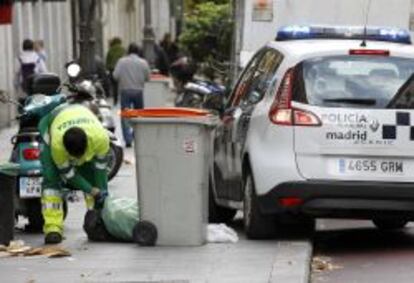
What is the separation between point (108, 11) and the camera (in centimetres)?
4472

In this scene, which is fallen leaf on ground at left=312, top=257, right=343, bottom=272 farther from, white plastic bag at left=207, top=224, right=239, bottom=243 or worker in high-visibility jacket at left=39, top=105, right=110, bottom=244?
worker in high-visibility jacket at left=39, top=105, right=110, bottom=244

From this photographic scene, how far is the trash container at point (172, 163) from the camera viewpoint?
1031 centimetres

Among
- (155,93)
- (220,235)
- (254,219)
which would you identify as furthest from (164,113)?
(155,93)

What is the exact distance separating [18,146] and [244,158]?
6.85ft

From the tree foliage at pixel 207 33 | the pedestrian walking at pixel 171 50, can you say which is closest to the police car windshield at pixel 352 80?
the tree foliage at pixel 207 33

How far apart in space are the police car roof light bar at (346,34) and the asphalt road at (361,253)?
1.77 m

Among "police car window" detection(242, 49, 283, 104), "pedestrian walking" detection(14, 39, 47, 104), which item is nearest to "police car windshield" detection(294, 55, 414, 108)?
"police car window" detection(242, 49, 283, 104)

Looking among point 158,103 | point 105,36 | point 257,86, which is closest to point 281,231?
point 257,86

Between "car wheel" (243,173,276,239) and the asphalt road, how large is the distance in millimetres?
436

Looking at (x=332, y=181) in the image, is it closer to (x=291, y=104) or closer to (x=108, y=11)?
(x=291, y=104)

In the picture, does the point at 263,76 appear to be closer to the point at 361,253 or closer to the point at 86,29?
the point at 361,253

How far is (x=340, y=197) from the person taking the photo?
34.3 ft

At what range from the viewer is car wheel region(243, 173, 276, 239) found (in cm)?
1089

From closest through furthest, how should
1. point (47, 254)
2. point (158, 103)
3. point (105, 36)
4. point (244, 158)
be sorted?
point (47, 254) < point (244, 158) < point (158, 103) < point (105, 36)
